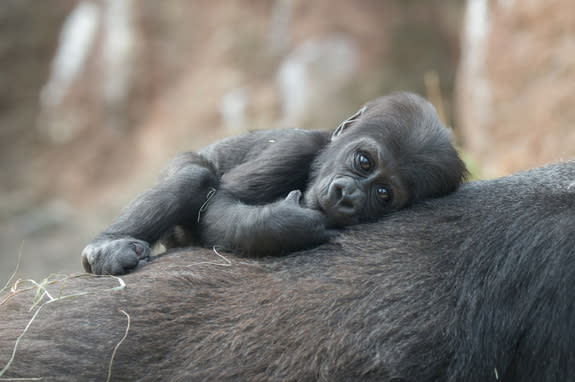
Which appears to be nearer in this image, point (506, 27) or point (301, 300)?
point (301, 300)

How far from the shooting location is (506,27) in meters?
6.04

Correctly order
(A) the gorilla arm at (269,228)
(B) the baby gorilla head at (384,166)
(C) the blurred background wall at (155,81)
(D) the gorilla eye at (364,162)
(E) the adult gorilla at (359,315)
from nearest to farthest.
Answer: (E) the adult gorilla at (359,315), (A) the gorilla arm at (269,228), (B) the baby gorilla head at (384,166), (D) the gorilla eye at (364,162), (C) the blurred background wall at (155,81)

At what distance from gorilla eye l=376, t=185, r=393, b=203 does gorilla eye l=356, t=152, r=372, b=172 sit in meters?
0.11

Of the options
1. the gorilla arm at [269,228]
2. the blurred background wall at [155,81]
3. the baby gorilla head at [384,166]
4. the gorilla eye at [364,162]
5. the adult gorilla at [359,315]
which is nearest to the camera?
the adult gorilla at [359,315]

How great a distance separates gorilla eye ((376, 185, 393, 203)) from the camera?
2619 mm

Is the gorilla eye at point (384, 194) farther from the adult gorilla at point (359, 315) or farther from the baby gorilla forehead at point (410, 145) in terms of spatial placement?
the adult gorilla at point (359, 315)

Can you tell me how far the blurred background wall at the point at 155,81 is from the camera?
898 cm

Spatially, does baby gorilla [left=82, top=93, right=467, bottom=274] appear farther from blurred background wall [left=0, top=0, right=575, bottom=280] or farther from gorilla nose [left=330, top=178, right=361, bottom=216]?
blurred background wall [left=0, top=0, right=575, bottom=280]

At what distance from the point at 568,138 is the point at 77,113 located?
291 inches

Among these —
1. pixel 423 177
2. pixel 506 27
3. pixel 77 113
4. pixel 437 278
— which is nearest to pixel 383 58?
pixel 506 27

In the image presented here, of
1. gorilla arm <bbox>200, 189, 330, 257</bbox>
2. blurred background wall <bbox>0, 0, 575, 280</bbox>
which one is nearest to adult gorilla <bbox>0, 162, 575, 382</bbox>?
gorilla arm <bbox>200, 189, 330, 257</bbox>

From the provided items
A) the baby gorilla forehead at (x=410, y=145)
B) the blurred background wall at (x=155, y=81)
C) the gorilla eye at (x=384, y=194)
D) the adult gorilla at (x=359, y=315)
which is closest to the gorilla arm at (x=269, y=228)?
the adult gorilla at (x=359, y=315)

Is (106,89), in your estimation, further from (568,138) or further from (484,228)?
(484,228)

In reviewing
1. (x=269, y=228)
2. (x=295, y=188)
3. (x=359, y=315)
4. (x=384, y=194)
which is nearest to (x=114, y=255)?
(x=269, y=228)
